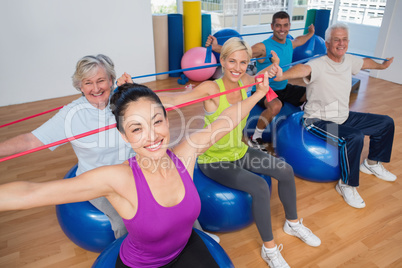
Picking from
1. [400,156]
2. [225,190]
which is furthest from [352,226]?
[400,156]

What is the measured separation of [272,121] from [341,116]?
2.18ft

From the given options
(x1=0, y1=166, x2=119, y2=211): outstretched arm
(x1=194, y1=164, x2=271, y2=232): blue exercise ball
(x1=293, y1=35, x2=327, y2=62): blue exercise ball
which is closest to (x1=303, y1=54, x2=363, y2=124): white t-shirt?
(x1=194, y1=164, x2=271, y2=232): blue exercise ball

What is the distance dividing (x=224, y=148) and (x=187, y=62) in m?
3.07

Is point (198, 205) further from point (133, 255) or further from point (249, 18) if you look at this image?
point (249, 18)

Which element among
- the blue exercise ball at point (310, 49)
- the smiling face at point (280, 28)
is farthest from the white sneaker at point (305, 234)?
A: the blue exercise ball at point (310, 49)

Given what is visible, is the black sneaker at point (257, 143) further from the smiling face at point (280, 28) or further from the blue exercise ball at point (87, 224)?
the blue exercise ball at point (87, 224)

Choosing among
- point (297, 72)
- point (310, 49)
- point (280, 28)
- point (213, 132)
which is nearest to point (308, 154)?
point (297, 72)

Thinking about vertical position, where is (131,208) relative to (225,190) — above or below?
above

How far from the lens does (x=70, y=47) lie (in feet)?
14.1

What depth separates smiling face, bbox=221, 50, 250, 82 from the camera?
1866 millimetres

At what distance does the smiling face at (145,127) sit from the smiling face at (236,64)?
0.85 meters

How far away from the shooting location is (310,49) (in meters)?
4.95

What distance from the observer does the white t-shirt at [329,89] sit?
2416 millimetres

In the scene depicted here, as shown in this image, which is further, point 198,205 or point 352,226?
point 352,226
